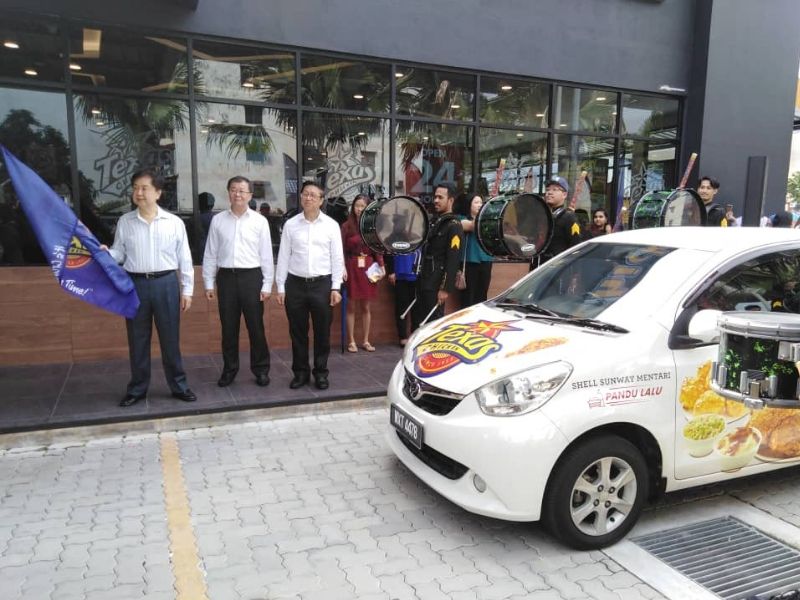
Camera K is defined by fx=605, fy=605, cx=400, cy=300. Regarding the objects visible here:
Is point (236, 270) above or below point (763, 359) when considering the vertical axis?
below

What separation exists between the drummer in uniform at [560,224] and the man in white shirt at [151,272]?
3869mm

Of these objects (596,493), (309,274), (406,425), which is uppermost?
(309,274)

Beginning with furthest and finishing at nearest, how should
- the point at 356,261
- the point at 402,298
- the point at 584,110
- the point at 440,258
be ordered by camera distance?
the point at 584,110, the point at 402,298, the point at 356,261, the point at 440,258

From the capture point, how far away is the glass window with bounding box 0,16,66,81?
631cm

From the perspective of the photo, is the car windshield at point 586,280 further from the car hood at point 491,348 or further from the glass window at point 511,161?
the glass window at point 511,161

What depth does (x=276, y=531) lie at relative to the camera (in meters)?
3.51

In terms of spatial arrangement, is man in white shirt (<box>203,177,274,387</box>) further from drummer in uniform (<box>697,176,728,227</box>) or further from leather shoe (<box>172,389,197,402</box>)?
drummer in uniform (<box>697,176,728,227</box>)

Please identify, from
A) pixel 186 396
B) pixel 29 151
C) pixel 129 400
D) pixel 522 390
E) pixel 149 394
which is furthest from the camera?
pixel 29 151

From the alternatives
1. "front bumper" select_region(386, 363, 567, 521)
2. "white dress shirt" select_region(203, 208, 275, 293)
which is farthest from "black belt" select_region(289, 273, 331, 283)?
"front bumper" select_region(386, 363, 567, 521)

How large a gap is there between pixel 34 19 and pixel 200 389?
14.2ft

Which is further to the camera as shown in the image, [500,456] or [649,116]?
[649,116]

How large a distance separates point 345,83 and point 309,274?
3.41 m

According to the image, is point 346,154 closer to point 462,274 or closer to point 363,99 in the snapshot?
point 363,99

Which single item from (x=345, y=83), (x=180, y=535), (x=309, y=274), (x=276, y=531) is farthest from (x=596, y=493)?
(x=345, y=83)
